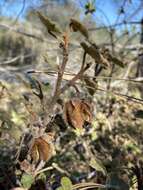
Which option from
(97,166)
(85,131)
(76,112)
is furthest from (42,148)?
(85,131)

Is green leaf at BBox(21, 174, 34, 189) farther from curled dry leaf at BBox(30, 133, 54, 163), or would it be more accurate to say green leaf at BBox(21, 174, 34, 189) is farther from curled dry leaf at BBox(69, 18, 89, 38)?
curled dry leaf at BBox(69, 18, 89, 38)

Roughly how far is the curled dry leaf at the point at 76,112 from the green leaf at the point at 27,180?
15 centimetres

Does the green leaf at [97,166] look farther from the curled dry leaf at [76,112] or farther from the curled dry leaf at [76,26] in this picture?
the curled dry leaf at [76,26]

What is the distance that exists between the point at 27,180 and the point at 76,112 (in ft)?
0.60

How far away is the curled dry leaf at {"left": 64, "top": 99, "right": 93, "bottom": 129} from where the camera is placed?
0.98m

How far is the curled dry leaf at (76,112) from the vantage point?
98 centimetres

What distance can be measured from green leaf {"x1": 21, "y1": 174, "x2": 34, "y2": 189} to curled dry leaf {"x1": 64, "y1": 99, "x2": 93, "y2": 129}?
0.15 m

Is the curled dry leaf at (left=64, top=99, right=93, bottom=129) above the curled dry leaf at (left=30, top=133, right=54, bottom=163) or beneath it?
above

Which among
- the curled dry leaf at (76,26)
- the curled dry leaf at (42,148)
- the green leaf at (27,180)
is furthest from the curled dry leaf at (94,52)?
the green leaf at (27,180)

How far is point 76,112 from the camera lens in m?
0.99

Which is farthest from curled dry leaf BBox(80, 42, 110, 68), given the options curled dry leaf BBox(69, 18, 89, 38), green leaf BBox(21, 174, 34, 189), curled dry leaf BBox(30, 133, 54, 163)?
green leaf BBox(21, 174, 34, 189)

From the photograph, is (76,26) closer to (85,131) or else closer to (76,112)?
(76,112)

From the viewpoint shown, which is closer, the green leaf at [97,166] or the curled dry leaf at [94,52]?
the curled dry leaf at [94,52]

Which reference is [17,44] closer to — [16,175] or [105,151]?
[105,151]
